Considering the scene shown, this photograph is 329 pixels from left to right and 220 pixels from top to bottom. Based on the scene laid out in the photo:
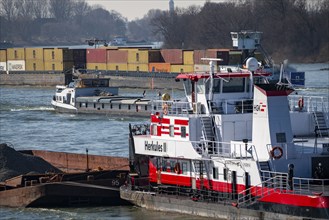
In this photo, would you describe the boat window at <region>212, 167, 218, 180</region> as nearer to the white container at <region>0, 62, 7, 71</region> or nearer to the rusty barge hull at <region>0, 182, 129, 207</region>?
the rusty barge hull at <region>0, 182, 129, 207</region>

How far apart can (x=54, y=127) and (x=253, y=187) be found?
32.9 m

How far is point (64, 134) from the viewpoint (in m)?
51.7

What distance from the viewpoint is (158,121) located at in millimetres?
27484

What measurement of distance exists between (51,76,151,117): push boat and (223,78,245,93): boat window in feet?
105

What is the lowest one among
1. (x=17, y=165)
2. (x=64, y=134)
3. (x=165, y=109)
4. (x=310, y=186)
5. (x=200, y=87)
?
(x=64, y=134)

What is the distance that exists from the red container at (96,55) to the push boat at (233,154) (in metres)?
70.9

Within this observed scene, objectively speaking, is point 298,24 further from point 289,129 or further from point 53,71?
point 289,129

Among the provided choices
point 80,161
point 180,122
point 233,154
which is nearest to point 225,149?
point 233,154

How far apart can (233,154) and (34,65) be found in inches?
3163

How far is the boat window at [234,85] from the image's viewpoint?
27016mm

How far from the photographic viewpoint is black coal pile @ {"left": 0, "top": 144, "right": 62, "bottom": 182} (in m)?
32.1

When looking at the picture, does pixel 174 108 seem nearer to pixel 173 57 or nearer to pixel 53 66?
pixel 173 57

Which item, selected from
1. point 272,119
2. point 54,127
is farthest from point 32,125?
point 272,119

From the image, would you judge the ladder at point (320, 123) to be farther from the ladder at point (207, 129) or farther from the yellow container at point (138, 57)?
the yellow container at point (138, 57)
